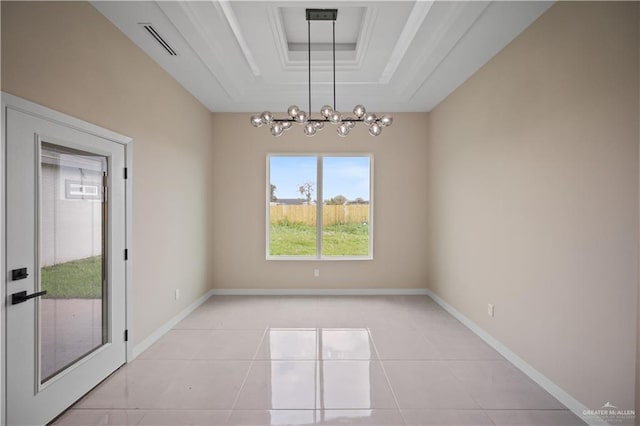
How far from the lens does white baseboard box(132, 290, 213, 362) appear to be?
313 centimetres

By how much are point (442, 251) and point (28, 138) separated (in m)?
4.70

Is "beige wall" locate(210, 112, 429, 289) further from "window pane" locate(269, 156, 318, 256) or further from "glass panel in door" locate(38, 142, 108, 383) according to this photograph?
"glass panel in door" locate(38, 142, 108, 383)

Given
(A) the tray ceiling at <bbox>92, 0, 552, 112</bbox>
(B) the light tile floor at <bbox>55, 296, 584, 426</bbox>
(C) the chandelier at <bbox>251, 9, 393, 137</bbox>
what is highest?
(A) the tray ceiling at <bbox>92, 0, 552, 112</bbox>

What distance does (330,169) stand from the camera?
5.36 metres

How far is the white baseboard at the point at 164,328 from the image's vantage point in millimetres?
3131

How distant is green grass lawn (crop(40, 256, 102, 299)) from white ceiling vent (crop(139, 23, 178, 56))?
6.70 feet

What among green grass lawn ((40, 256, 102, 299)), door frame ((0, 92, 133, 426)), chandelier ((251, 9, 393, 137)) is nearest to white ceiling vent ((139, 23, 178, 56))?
door frame ((0, 92, 133, 426))

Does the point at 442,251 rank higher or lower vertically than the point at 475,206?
lower

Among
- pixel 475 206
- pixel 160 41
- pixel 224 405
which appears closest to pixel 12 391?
pixel 224 405

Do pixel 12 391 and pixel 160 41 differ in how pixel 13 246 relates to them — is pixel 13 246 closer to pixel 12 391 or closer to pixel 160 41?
Result: pixel 12 391

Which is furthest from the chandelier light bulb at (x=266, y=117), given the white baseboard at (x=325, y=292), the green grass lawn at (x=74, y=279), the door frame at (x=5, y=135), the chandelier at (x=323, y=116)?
the white baseboard at (x=325, y=292)

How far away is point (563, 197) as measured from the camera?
7.64 ft

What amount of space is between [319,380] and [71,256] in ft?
7.15

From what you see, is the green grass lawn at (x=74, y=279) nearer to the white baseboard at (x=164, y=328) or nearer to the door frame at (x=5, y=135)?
the door frame at (x=5, y=135)
